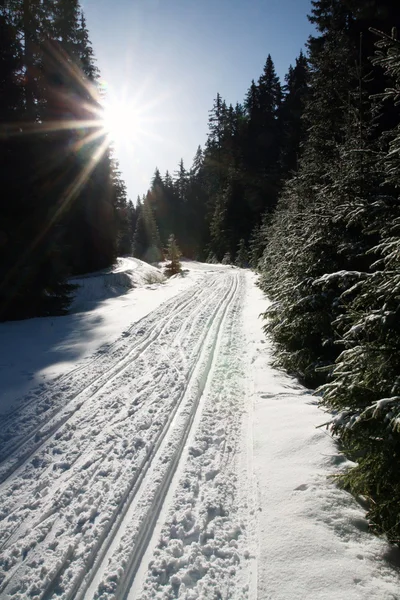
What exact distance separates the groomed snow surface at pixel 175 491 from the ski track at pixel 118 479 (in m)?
0.01

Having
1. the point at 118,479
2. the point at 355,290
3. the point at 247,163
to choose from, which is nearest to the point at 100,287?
the point at 355,290

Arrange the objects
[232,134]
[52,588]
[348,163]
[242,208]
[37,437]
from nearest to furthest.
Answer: [52,588], [37,437], [348,163], [242,208], [232,134]

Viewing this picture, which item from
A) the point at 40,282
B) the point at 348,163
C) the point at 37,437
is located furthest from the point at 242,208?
the point at 37,437

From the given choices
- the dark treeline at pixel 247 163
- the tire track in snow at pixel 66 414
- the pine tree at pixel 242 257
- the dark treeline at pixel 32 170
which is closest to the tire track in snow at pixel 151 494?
the tire track in snow at pixel 66 414

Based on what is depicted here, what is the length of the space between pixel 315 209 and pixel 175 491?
17.3 ft

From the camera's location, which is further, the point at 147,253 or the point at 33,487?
the point at 147,253

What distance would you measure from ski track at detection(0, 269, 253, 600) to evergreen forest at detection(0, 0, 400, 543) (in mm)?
1372

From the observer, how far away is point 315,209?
5984 mm

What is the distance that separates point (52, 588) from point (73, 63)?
25421 millimetres

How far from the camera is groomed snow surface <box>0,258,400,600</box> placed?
225 cm

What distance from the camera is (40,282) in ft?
38.0

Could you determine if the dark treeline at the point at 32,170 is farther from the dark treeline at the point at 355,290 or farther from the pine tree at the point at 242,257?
the pine tree at the point at 242,257

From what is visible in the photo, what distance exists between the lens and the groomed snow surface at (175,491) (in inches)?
88.7

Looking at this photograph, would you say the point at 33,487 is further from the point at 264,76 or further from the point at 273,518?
the point at 264,76
